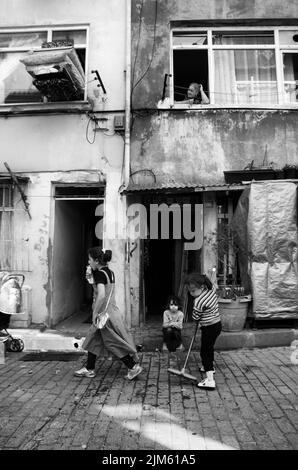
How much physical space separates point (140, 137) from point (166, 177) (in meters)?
1.13

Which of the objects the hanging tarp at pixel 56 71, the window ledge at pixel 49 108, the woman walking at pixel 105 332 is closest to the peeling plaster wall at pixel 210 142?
the window ledge at pixel 49 108

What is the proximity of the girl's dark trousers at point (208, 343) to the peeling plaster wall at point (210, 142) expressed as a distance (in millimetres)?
4099

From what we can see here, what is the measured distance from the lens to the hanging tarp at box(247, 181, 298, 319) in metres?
7.37

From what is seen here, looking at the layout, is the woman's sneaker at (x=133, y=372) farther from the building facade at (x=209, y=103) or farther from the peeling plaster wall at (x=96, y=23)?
the peeling plaster wall at (x=96, y=23)

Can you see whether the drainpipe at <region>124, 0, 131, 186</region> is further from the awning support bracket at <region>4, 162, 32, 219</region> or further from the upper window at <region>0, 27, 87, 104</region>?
the awning support bracket at <region>4, 162, 32, 219</region>

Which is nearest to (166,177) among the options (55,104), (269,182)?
(269,182)

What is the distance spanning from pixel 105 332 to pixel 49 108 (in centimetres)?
554

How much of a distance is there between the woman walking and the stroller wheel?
203 cm

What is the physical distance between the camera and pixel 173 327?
6.71 m

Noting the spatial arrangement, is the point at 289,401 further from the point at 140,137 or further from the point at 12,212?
the point at 12,212

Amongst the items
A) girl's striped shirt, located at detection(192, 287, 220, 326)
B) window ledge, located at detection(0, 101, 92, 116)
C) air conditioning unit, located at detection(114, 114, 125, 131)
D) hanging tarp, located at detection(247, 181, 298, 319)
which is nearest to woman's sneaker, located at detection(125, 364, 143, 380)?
girl's striped shirt, located at detection(192, 287, 220, 326)

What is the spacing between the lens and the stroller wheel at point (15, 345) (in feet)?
23.4

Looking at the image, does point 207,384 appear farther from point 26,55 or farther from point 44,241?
point 26,55

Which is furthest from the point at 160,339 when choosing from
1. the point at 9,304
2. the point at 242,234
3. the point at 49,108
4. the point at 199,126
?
the point at 49,108
